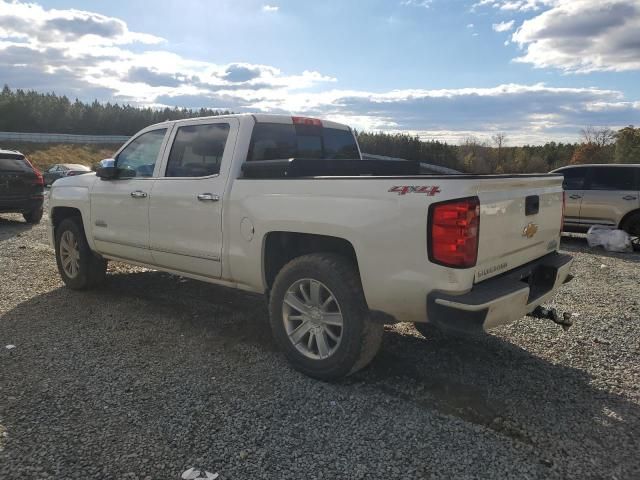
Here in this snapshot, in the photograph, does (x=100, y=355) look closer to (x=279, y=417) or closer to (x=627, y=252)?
(x=279, y=417)

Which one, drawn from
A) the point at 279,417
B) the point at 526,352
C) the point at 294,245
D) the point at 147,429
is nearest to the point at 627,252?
the point at 526,352

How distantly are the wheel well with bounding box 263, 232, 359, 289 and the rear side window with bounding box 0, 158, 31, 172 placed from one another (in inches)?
381

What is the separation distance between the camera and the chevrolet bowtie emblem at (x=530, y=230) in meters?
3.50

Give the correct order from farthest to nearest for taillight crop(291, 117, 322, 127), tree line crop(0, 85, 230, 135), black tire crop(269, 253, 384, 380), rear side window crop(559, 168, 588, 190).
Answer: tree line crop(0, 85, 230, 135), rear side window crop(559, 168, 588, 190), taillight crop(291, 117, 322, 127), black tire crop(269, 253, 384, 380)

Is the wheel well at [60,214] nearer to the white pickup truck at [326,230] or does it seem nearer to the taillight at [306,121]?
the white pickup truck at [326,230]

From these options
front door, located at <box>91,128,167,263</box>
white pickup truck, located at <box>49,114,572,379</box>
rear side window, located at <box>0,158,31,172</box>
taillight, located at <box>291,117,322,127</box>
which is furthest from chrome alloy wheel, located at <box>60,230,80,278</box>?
rear side window, located at <box>0,158,31,172</box>

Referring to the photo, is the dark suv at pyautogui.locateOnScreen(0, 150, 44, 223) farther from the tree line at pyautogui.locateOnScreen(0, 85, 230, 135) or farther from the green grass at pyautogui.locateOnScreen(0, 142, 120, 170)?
the tree line at pyautogui.locateOnScreen(0, 85, 230, 135)

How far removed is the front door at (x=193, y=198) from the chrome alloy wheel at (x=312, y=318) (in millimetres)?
842

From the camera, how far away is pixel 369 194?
323 centimetres

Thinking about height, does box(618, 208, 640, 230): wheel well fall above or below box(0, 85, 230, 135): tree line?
below

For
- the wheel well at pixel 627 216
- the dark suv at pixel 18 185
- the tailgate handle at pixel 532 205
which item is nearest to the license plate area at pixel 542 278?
the tailgate handle at pixel 532 205

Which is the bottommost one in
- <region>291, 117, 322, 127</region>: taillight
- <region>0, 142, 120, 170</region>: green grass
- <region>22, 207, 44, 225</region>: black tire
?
<region>22, 207, 44, 225</region>: black tire

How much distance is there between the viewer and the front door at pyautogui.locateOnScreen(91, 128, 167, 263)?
16.5 ft

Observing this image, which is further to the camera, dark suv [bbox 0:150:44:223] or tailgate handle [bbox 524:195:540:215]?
dark suv [bbox 0:150:44:223]
